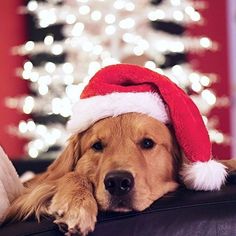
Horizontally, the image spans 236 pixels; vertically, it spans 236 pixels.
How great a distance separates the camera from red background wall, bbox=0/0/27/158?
4.85m

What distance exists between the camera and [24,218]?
1460 millimetres

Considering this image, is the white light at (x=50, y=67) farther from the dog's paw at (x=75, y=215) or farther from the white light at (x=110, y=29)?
the dog's paw at (x=75, y=215)

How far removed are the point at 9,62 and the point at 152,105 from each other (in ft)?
10.9

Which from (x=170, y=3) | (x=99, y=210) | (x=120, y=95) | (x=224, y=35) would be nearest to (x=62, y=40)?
(x=170, y=3)

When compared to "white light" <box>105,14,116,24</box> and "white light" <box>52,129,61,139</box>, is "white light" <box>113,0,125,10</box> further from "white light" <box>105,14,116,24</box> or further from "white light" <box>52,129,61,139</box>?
"white light" <box>52,129,61,139</box>

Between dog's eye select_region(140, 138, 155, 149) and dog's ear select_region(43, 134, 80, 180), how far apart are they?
230 mm

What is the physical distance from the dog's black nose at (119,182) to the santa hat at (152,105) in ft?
0.65

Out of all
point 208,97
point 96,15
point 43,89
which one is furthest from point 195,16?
point 43,89

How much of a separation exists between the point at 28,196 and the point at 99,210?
0.21m

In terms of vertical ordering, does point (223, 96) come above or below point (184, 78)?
below

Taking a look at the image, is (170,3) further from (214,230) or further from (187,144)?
(214,230)

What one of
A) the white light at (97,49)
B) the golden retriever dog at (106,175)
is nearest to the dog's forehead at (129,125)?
the golden retriever dog at (106,175)

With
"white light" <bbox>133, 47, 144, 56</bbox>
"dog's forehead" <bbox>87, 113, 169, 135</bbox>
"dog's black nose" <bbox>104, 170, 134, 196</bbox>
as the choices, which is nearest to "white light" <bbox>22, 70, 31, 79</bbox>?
"white light" <bbox>133, 47, 144, 56</bbox>

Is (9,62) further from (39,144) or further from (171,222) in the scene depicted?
(171,222)
